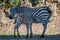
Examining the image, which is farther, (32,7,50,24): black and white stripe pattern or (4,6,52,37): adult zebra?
(32,7,50,24): black and white stripe pattern

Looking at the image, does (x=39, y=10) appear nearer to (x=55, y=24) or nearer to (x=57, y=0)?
(x=55, y=24)

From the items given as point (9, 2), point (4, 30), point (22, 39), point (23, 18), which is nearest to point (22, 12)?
point (23, 18)

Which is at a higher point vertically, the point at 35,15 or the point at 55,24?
the point at 35,15

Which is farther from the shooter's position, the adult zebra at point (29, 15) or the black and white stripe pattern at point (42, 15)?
the black and white stripe pattern at point (42, 15)

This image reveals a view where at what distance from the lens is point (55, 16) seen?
17.2 metres

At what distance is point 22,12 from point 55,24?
4.96m

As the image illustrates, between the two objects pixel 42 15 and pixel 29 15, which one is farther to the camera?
pixel 42 15

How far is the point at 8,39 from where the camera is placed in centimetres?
1152

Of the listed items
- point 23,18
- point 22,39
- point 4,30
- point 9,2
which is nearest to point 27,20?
point 23,18

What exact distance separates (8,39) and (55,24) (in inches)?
223

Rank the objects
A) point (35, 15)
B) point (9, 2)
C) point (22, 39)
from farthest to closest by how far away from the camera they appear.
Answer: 1. point (9, 2)
2. point (35, 15)
3. point (22, 39)

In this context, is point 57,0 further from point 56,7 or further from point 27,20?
point 27,20

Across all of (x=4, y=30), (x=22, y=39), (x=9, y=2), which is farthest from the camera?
(x=9, y=2)

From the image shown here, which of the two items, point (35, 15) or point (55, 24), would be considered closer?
point (35, 15)
